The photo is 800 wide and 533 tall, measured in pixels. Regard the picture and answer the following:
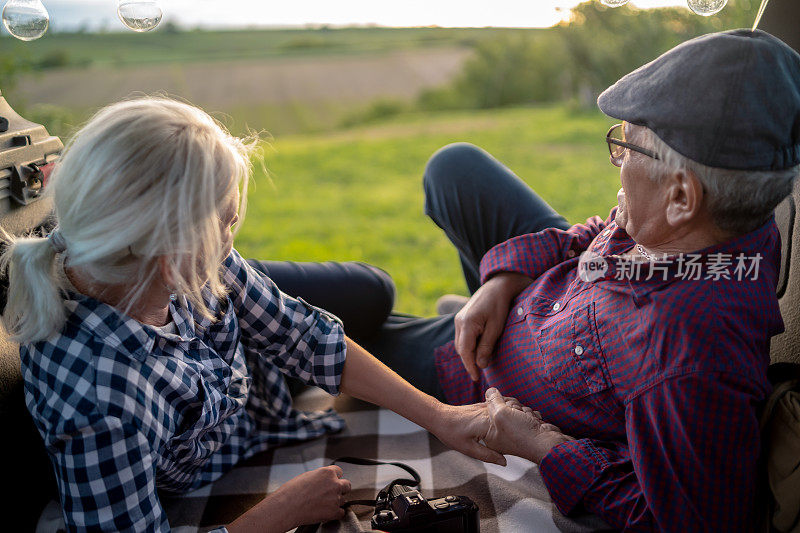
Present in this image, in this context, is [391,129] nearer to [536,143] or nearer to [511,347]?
[536,143]

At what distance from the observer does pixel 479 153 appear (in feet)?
5.51

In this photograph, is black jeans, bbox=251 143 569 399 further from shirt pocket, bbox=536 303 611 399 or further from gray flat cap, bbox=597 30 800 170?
gray flat cap, bbox=597 30 800 170

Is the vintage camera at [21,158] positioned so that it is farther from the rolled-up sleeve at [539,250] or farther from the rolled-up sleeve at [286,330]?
the rolled-up sleeve at [539,250]

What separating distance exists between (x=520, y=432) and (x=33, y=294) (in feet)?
2.68

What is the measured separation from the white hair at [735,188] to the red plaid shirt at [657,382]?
0.14 ft

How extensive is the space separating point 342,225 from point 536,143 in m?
1.78

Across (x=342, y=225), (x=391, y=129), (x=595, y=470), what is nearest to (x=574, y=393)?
(x=595, y=470)

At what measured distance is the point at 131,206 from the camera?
93 centimetres

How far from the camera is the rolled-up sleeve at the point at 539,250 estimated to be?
1.49 metres

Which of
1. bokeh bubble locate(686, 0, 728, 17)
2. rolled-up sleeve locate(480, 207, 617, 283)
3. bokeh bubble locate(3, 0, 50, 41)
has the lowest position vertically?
rolled-up sleeve locate(480, 207, 617, 283)

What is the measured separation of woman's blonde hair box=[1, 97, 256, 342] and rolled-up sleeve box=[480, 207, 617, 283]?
681mm

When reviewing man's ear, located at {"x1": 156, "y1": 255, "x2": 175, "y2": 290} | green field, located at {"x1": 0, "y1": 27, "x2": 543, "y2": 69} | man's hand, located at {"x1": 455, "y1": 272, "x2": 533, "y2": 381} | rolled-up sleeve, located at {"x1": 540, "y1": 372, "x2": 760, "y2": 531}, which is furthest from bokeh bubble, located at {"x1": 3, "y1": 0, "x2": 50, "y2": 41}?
green field, located at {"x1": 0, "y1": 27, "x2": 543, "y2": 69}

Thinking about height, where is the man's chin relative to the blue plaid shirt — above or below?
above

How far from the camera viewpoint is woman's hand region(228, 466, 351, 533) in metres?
1.11
